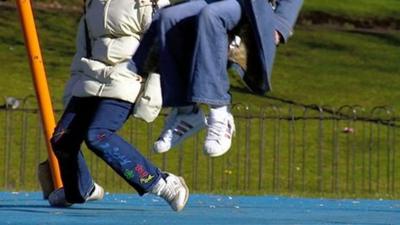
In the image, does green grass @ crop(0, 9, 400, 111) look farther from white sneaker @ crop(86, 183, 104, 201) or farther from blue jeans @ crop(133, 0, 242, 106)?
blue jeans @ crop(133, 0, 242, 106)

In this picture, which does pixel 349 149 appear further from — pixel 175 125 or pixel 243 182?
pixel 175 125

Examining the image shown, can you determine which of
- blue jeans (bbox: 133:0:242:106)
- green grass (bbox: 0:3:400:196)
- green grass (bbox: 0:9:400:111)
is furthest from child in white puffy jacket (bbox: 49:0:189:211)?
green grass (bbox: 0:9:400:111)

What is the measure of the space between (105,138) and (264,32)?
1.61 meters

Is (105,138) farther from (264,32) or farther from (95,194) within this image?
(264,32)

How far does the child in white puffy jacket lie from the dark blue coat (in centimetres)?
118

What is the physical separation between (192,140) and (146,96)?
11384 millimetres

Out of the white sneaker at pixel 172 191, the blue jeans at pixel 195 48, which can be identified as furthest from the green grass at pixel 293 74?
the blue jeans at pixel 195 48

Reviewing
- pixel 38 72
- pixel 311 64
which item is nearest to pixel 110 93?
pixel 38 72

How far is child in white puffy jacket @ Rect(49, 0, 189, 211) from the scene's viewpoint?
8.01m

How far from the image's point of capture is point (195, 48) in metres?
6.83

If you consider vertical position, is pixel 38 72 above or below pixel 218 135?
below

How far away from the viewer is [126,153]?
810cm

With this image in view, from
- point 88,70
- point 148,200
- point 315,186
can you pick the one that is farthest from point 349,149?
point 88,70

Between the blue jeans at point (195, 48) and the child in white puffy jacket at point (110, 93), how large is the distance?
1.07 m
